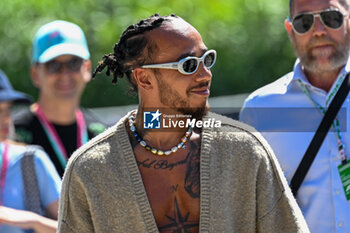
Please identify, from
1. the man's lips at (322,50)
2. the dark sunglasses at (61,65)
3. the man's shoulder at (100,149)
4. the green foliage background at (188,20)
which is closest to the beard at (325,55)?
the man's lips at (322,50)

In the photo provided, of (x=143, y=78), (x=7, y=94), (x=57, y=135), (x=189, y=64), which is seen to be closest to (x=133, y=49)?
(x=143, y=78)

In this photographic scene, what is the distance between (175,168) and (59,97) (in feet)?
7.28

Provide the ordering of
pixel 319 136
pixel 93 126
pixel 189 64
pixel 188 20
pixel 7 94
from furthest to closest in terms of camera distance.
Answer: pixel 188 20, pixel 93 126, pixel 7 94, pixel 319 136, pixel 189 64

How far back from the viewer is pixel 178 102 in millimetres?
3395

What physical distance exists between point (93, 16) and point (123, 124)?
5.18 meters

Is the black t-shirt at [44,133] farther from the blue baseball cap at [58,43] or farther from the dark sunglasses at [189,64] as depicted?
the dark sunglasses at [189,64]

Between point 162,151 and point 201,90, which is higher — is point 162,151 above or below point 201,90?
below

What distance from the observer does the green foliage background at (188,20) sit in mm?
8383

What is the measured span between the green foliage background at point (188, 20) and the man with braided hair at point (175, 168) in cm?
480

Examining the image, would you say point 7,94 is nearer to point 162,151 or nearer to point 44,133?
point 44,133

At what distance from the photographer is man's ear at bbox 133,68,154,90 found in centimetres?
348

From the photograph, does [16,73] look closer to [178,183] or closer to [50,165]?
[50,165]

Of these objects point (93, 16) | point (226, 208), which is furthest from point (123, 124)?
point (93, 16)

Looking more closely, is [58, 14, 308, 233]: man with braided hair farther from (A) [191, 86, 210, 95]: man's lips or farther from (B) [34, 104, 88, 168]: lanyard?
(B) [34, 104, 88, 168]: lanyard
